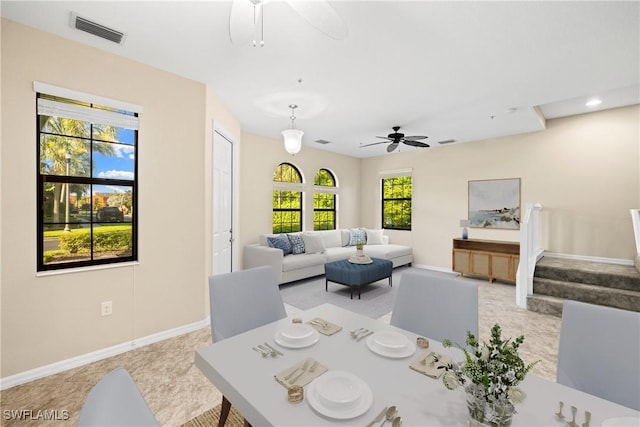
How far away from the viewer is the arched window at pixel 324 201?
261 inches

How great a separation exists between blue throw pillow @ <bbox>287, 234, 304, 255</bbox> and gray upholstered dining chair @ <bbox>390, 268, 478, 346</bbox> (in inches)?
141

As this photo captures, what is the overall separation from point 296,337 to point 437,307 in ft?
2.90

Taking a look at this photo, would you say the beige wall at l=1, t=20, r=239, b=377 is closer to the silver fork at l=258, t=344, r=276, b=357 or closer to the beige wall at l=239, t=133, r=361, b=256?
the beige wall at l=239, t=133, r=361, b=256

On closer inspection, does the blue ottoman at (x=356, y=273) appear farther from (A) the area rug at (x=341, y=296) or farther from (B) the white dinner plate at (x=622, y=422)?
(B) the white dinner plate at (x=622, y=422)

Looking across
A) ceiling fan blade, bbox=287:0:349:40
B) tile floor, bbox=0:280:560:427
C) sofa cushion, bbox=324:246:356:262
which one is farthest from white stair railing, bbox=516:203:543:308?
ceiling fan blade, bbox=287:0:349:40

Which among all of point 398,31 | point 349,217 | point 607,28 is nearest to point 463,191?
point 349,217

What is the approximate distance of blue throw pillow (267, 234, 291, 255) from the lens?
5.06 metres

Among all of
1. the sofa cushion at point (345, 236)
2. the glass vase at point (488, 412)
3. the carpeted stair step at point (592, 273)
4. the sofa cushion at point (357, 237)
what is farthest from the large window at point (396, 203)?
the glass vase at point (488, 412)

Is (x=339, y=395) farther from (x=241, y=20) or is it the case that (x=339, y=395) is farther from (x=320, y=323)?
(x=241, y=20)

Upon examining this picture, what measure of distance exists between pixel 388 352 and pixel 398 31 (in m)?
2.25

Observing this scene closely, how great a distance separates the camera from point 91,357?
2.45m

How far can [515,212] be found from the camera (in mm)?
5285

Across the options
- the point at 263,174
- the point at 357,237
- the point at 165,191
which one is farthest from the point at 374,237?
the point at 165,191

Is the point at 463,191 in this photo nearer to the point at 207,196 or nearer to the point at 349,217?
the point at 349,217
